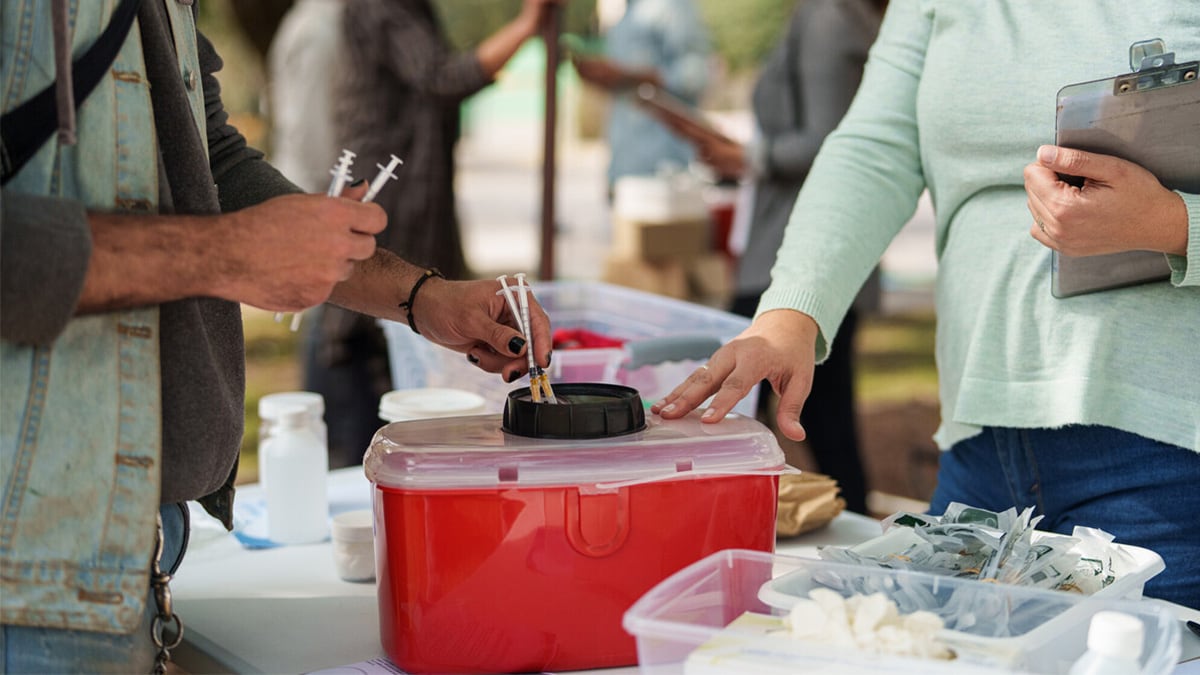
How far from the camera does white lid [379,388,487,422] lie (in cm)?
171

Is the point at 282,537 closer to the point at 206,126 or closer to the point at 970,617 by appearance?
the point at 206,126

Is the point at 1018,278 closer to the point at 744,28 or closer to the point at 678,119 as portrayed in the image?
the point at 678,119

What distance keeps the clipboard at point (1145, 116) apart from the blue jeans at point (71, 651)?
951mm

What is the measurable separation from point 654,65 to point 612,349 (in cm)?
434

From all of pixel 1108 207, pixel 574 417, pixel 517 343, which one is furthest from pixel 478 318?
pixel 1108 207

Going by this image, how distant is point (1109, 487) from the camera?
133 centimetres

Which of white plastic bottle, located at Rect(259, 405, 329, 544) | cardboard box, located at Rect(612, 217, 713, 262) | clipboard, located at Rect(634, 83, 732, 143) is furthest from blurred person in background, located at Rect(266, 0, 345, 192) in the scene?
white plastic bottle, located at Rect(259, 405, 329, 544)

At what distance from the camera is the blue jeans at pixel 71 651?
0.93m

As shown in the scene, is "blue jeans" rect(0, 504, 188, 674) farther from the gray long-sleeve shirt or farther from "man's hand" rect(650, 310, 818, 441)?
"man's hand" rect(650, 310, 818, 441)

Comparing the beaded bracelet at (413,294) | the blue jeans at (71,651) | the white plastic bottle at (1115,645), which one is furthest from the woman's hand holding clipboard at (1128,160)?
the blue jeans at (71,651)

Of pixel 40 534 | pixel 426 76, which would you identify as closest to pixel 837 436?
pixel 426 76

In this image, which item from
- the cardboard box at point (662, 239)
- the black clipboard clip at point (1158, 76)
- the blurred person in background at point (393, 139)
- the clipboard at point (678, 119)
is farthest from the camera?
the cardboard box at point (662, 239)

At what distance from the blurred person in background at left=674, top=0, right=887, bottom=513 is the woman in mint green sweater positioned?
135cm

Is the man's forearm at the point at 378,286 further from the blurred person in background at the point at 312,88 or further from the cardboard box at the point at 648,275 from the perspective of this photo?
the cardboard box at the point at 648,275
